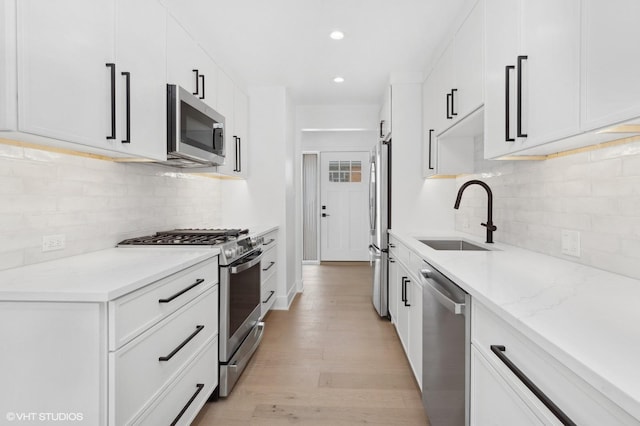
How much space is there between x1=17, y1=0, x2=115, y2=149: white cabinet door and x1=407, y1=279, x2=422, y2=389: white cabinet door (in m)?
1.84

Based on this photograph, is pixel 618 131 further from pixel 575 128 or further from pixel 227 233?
pixel 227 233

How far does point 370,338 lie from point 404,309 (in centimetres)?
57

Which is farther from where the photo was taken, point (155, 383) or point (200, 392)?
point (200, 392)

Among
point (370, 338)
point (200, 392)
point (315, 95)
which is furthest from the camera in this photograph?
point (315, 95)

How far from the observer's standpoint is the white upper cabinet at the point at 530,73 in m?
1.15

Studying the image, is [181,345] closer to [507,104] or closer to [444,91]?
[507,104]

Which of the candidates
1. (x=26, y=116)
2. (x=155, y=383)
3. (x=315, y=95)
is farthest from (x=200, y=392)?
(x=315, y=95)

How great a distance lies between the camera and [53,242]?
5.33 feet

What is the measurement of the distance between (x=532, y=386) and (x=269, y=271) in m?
2.82

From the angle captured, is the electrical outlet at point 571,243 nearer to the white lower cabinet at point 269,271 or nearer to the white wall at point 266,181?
the white lower cabinet at point 269,271

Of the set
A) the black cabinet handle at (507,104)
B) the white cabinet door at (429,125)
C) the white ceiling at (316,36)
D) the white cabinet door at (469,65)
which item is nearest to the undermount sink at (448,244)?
the white cabinet door at (429,125)

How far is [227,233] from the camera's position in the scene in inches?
97.0

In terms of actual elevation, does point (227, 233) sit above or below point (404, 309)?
above

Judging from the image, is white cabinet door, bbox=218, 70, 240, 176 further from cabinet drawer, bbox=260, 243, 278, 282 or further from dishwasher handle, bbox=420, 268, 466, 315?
dishwasher handle, bbox=420, 268, 466, 315
